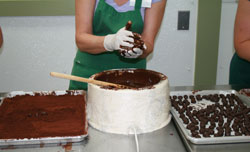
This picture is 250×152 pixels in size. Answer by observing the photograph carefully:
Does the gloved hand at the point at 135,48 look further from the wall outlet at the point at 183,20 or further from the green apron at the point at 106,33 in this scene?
the wall outlet at the point at 183,20

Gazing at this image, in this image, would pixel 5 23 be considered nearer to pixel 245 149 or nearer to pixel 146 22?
pixel 146 22

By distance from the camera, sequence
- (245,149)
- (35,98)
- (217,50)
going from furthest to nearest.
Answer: (217,50) → (35,98) → (245,149)

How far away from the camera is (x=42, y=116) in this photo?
122 cm

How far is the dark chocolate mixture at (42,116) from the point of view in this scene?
3.63 feet

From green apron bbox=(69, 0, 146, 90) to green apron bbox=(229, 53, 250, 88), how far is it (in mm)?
676

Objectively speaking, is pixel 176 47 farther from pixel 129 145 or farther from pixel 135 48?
pixel 129 145

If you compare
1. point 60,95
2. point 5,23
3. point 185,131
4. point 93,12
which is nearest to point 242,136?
point 185,131

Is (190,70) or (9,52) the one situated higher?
(9,52)

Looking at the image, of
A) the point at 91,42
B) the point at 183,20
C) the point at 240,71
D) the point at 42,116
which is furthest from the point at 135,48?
the point at 183,20

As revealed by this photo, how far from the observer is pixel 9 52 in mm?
2879

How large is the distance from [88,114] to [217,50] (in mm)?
2138

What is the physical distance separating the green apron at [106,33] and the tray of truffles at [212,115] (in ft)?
1.68

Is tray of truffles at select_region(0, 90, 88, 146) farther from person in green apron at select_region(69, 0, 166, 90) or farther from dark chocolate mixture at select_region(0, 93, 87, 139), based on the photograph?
person in green apron at select_region(69, 0, 166, 90)

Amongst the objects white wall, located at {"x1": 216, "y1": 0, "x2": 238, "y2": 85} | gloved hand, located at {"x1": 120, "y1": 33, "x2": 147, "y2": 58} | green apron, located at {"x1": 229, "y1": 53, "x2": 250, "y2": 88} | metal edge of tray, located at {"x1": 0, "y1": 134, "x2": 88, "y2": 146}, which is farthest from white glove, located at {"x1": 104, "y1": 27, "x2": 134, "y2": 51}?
white wall, located at {"x1": 216, "y1": 0, "x2": 238, "y2": 85}
